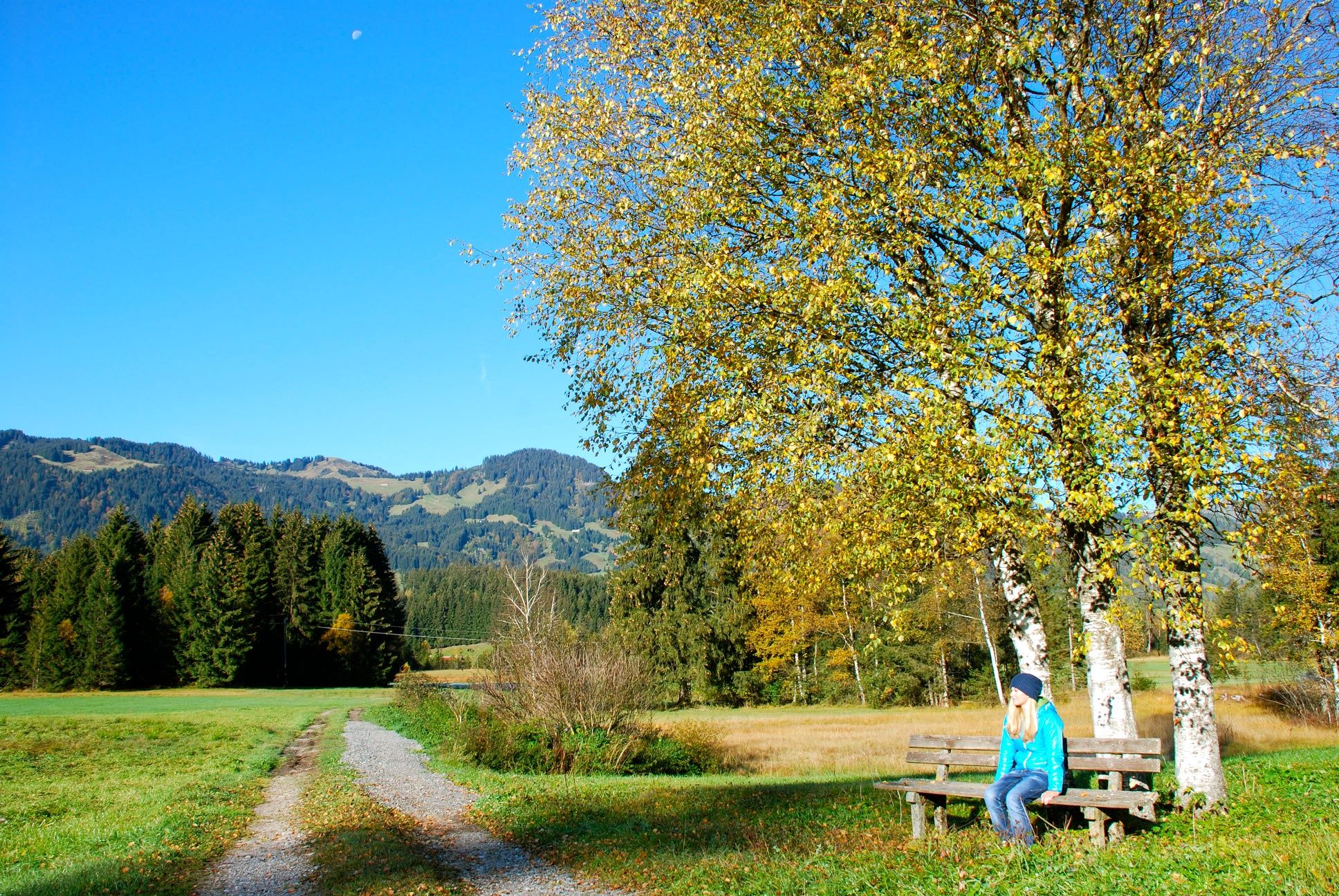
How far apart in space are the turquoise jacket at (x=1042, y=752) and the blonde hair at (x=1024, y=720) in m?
0.03

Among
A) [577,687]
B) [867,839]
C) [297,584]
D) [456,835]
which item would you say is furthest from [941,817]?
[297,584]

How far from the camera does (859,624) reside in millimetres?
48219

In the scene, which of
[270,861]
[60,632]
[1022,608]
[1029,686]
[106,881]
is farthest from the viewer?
[60,632]

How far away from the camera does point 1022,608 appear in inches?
417

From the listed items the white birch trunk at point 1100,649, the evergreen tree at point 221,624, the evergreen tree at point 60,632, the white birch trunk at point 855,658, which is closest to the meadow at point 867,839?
the white birch trunk at point 1100,649

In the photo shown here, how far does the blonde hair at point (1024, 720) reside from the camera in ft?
26.1

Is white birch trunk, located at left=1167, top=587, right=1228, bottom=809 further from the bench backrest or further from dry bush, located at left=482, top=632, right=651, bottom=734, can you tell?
dry bush, located at left=482, top=632, right=651, bottom=734

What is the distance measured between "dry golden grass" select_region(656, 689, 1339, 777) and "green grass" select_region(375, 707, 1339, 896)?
638 centimetres

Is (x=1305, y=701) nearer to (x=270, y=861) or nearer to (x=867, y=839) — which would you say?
(x=867, y=839)

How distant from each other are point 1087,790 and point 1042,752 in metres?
0.86

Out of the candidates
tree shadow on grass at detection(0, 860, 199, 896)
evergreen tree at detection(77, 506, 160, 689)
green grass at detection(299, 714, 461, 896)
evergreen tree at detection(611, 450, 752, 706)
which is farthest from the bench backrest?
evergreen tree at detection(77, 506, 160, 689)

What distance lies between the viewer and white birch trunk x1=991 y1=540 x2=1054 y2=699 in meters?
10.4

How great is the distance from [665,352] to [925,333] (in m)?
3.60

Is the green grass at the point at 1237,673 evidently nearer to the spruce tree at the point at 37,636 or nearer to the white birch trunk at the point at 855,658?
the white birch trunk at the point at 855,658
